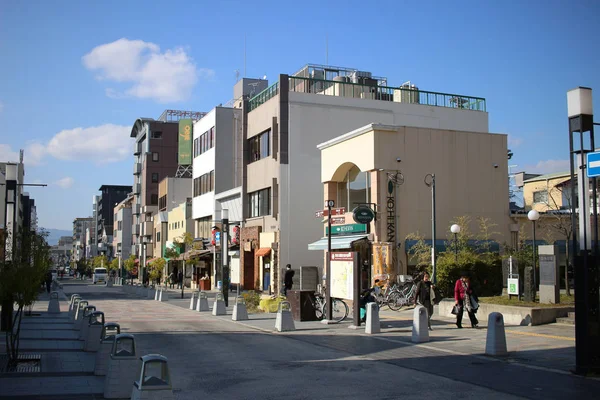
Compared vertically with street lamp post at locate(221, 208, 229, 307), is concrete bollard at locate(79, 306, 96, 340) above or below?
below

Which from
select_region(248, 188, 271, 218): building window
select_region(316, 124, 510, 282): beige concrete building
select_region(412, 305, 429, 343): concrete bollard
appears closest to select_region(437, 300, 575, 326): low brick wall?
select_region(412, 305, 429, 343): concrete bollard

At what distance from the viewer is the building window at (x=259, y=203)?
45878 millimetres

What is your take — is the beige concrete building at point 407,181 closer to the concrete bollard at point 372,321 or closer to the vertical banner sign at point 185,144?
the concrete bollard at point 372,321

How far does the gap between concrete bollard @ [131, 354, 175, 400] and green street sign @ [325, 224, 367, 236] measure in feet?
81.8

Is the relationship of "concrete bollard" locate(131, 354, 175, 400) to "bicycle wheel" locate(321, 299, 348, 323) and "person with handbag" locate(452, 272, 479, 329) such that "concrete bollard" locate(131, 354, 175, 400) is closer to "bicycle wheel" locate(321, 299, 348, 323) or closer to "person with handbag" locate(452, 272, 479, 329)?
"person with handbag" locate(452, 272, 479, 329)

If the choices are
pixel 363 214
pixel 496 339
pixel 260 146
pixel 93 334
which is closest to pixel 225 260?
pixel 363 214

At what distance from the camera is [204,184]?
198 ft

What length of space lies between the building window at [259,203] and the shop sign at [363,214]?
54.5 feet

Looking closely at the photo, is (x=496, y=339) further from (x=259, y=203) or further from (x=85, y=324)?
(x=259, y=203)

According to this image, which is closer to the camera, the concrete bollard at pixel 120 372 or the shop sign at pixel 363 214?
the concrete bollard at pixel 120 372

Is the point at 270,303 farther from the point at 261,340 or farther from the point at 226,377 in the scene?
the point at 226,377

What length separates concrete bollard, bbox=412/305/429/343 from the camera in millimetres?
17234

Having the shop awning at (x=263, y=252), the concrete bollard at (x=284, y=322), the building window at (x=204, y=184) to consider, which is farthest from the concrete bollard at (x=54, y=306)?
the building window at (x=204, y=184)

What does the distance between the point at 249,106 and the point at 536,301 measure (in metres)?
32.1
